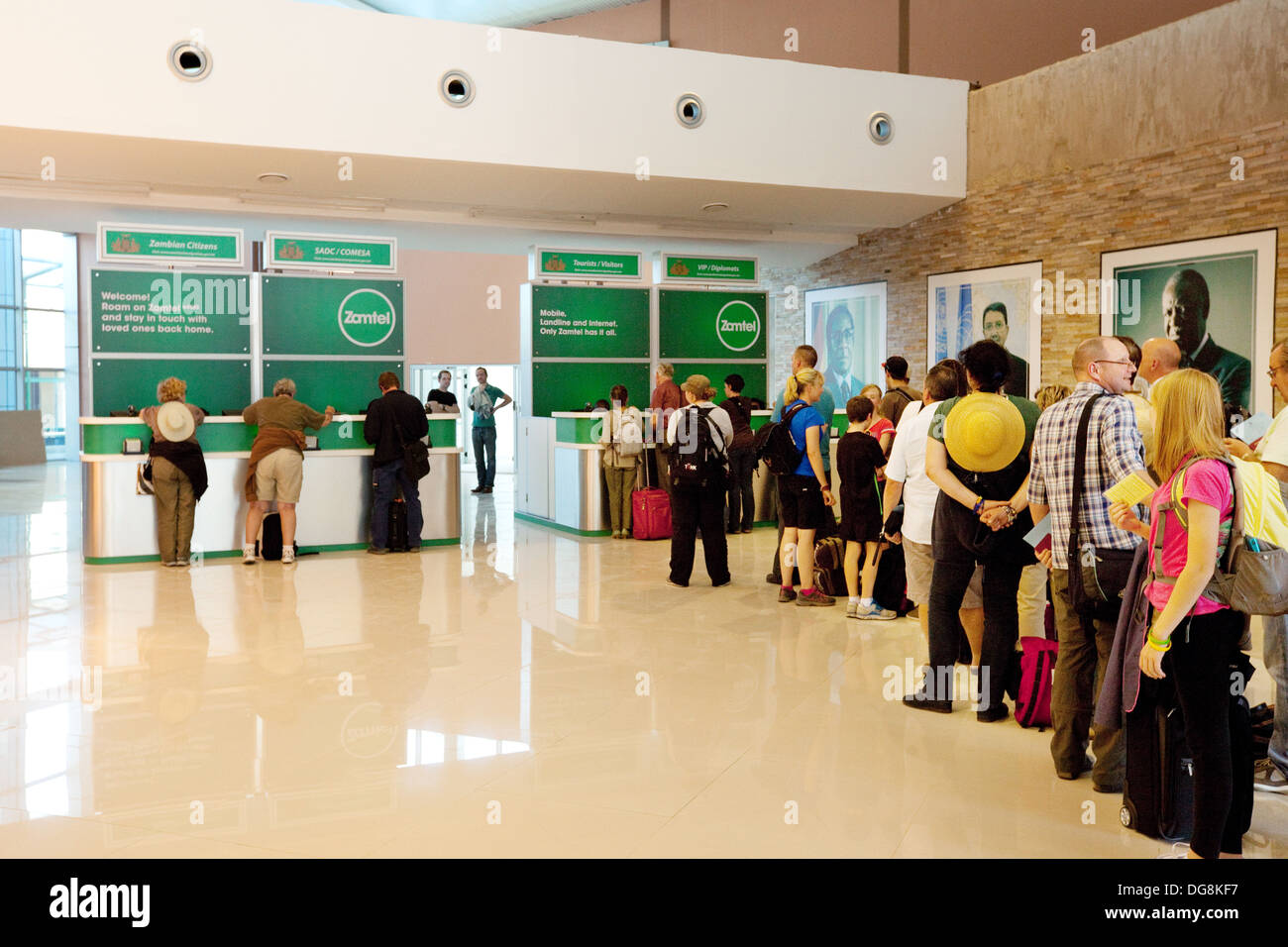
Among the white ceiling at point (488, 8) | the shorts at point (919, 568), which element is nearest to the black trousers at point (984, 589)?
the shorts at point (919, 568)

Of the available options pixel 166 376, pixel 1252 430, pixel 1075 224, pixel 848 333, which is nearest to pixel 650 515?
pixel 166 376

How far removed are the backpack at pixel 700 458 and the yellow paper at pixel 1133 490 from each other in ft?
14.1

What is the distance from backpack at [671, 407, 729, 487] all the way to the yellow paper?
4294 millimetres

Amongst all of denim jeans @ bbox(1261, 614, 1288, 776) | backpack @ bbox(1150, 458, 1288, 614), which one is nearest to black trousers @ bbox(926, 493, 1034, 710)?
denim jeans @ bbox(1261, 614, 1288, 776)

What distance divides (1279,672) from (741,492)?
7325 mm

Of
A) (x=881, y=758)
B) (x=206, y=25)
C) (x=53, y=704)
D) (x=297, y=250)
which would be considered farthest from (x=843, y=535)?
(x=206, y=25)

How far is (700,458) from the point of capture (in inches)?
296

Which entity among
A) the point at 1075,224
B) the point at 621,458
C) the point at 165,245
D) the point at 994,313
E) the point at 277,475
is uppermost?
the point at 1075,224

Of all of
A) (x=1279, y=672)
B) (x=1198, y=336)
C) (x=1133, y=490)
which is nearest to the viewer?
(x=1133, y=490)

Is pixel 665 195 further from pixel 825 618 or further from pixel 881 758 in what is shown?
pixel 881 758

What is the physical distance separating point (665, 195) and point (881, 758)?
29.7ft

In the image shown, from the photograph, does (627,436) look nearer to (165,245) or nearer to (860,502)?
(860,502)

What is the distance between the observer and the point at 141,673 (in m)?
5.49

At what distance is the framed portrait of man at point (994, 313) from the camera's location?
12.2 meters
